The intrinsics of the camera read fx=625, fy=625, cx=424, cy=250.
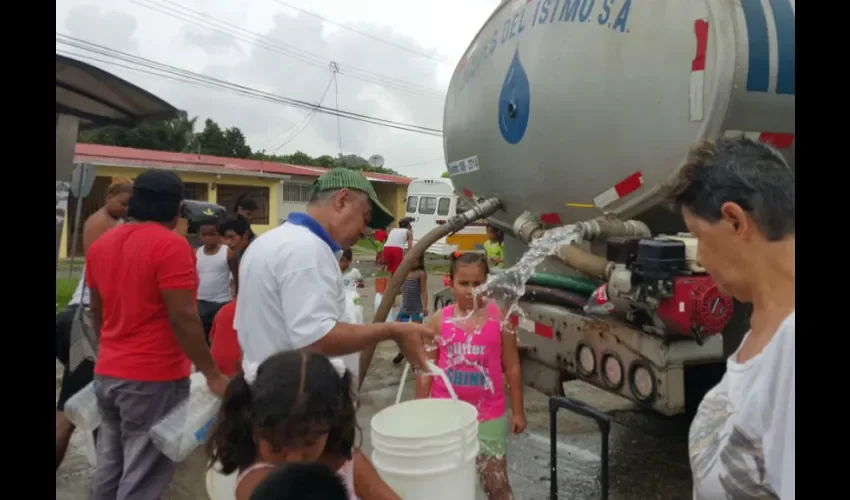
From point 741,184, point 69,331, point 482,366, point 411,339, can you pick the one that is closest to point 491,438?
point 482,366

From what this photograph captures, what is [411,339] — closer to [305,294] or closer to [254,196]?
[305,294]

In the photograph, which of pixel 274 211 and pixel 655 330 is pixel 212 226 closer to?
pixel 655 330

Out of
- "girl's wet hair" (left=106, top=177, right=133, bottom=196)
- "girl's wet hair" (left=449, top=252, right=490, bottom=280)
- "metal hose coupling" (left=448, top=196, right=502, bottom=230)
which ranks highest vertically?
"girl's wet hair" (left=106, top=177, right=133, bottom=196)

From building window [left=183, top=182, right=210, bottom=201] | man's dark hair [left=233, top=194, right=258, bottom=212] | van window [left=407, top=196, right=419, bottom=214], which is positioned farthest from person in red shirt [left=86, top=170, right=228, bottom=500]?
building window [left=183, top=182, right=210, bottom=201]

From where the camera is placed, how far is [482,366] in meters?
2.77

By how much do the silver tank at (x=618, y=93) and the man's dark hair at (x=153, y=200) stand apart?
1880mm

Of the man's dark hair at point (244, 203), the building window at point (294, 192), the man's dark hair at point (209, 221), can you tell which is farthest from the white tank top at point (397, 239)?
the building window at point (294, 192)

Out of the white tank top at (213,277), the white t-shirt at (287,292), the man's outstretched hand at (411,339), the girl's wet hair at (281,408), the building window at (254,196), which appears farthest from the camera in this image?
the building window at (254,196)

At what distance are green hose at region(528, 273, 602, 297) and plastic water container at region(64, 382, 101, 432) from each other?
2.36 m

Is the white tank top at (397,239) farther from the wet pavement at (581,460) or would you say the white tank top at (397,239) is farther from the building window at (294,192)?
the building window at (294,192)

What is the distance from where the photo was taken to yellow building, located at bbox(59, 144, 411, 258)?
57.9 ft

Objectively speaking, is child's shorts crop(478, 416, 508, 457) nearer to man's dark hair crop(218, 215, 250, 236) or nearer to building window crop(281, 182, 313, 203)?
man's dark hair crop(218, 215, 250, 236)

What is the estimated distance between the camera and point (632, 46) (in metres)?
2.87

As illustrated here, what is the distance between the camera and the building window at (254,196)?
20.7 meters
